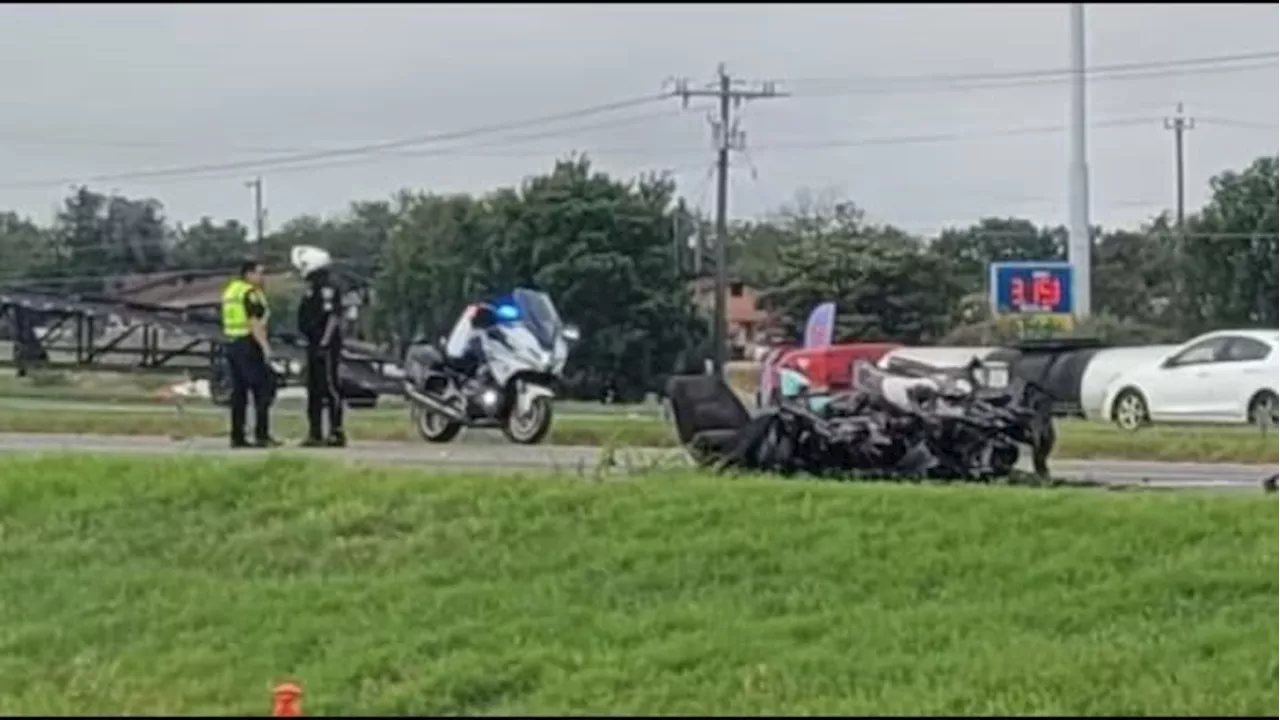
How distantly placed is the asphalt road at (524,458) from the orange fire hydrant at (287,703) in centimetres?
492

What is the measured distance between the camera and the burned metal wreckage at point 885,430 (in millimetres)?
14117

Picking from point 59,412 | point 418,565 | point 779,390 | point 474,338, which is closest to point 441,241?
point 59,412

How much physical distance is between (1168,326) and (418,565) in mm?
48812

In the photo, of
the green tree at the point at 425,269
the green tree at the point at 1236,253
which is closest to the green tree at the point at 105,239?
the green tree at the point at 425,269

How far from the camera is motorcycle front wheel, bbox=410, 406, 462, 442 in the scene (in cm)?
2155

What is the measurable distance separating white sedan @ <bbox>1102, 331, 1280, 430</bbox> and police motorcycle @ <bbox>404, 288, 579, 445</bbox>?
781 centimetres

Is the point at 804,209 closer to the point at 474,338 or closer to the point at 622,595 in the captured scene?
the point at 474,338

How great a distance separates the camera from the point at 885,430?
14367 millimetres

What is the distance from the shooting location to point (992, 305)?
60.6 meters

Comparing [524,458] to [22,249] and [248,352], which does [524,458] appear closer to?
[248,352]

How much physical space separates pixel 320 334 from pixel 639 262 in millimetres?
34663

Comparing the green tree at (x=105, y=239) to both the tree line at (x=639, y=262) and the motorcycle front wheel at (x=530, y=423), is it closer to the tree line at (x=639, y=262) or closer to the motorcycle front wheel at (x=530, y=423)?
the tree line at (x=639, y=262)

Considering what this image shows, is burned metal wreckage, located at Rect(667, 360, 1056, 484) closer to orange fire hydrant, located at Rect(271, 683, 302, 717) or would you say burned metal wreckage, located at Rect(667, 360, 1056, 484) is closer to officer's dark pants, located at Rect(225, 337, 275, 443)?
officer's dark pants, located at Rect(225, 337, 275, 443)

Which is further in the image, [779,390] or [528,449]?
[528,449]
